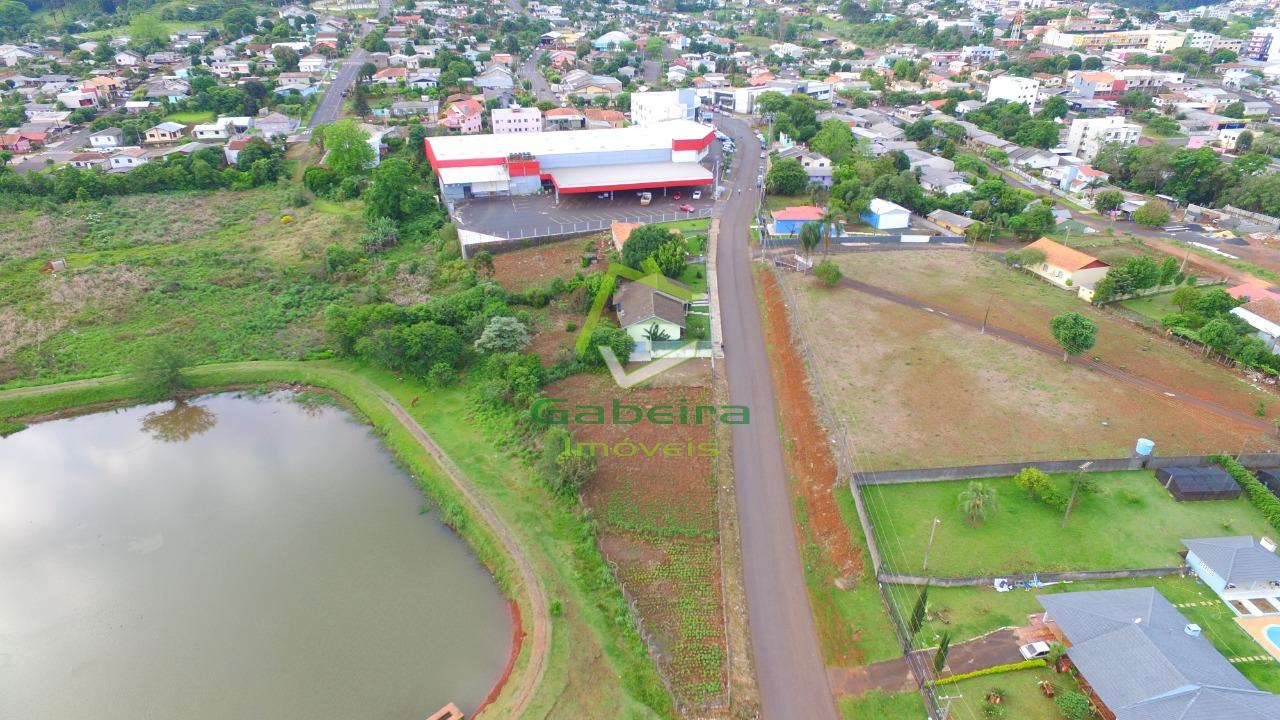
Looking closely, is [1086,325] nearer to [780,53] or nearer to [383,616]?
[383,616]

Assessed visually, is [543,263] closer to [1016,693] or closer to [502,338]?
[502,338]

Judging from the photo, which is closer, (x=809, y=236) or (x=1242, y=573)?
(x=1242, y=573)

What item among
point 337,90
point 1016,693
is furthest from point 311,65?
point 1016,693

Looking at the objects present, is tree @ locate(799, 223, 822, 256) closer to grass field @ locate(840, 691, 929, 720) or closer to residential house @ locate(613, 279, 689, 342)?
residential house @ locate(613, 279, 689, 342)

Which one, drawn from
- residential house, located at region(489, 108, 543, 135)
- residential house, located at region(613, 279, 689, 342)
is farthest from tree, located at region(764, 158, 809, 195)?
residential house, located at region(489, 108, 543, 135)

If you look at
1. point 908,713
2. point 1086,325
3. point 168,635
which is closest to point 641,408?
point 908,713
